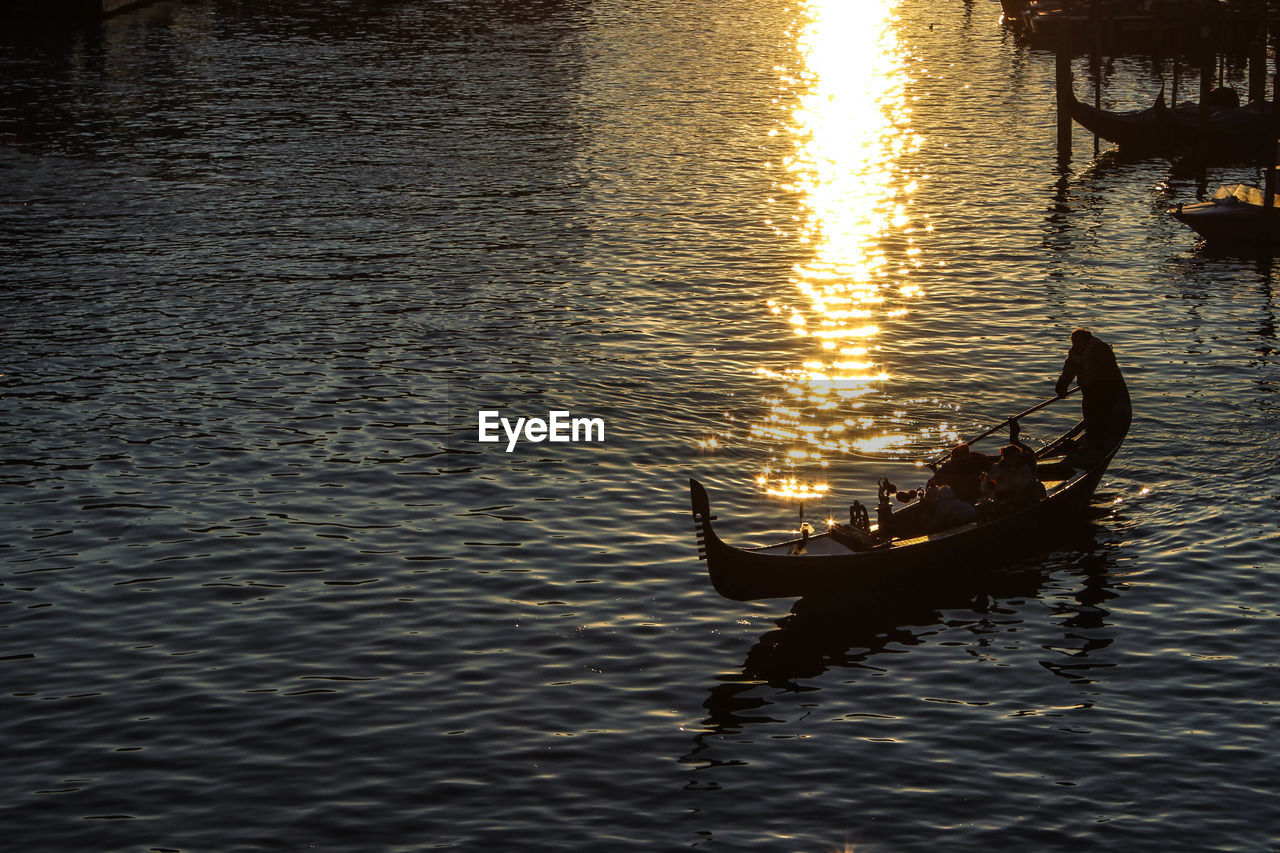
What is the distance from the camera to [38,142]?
57062 millimetres

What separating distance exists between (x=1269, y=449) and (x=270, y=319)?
873 inches

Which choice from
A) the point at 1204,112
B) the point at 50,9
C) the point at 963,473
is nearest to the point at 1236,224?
the point at 1204,112

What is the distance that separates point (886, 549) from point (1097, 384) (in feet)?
22.2

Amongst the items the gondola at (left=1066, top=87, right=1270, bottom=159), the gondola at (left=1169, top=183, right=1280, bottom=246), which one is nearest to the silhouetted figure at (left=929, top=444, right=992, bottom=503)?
the gondola at (left=1169, top=183, right=1280, bottom=246)

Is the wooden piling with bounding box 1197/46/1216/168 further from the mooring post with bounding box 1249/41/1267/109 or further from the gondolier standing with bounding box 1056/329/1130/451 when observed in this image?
the gondolier standing with bounding box 1056/329/1130/451

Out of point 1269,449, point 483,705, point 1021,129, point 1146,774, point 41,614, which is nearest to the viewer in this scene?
point 1146,774

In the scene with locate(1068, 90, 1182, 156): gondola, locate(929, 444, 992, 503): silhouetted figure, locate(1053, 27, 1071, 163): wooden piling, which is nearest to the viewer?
locate(929, 444, 992, 503): silhouetted figure

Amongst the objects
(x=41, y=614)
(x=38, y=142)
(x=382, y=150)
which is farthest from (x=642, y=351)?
(x=38, y=142)

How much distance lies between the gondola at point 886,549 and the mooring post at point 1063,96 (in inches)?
1292

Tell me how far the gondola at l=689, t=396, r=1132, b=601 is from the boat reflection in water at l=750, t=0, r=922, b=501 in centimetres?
371

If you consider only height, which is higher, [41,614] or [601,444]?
[601,444]

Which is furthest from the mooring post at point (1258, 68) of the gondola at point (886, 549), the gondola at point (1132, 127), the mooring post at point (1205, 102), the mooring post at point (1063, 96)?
the gondola at point (886, 549)

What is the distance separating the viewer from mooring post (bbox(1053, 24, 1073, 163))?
Answer: 54375 mm

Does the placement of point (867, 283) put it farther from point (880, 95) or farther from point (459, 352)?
point (880, 95)
